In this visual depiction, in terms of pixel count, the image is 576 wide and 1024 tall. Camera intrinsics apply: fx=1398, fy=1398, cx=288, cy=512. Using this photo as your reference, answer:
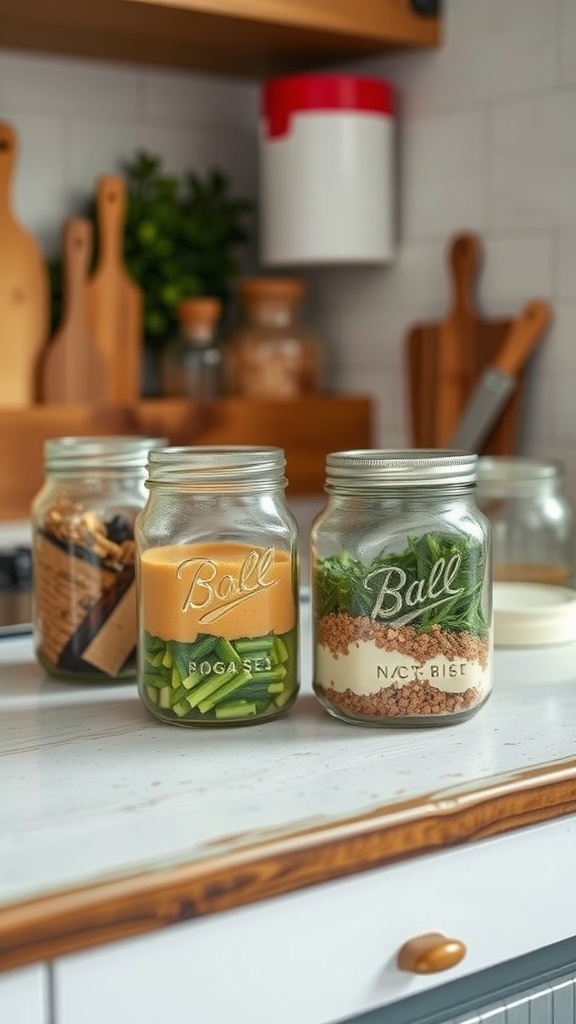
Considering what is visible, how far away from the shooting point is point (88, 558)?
1.09m

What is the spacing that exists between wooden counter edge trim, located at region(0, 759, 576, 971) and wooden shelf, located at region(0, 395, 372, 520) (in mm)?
1086

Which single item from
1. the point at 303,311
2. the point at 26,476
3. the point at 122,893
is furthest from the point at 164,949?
the point at 303,311

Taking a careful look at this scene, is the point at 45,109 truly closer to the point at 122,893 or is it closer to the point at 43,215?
the point at 43,215

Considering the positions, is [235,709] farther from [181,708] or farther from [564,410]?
[564,410]

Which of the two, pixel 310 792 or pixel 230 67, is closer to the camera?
pixel 310 792

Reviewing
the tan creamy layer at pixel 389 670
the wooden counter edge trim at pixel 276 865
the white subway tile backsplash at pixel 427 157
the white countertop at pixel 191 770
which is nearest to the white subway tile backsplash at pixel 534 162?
the white subway tile backsplash at pixel 427 157

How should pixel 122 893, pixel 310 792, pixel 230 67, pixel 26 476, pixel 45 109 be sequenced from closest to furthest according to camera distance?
1. pixel 122 893
2. pixel 310 792
3. pixel 26 476
4. pixel 45 109
5. pixel 230 67

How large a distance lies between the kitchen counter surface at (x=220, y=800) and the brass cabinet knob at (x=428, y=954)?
0.20 ft

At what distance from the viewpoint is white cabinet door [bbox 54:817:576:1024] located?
2.42 feet

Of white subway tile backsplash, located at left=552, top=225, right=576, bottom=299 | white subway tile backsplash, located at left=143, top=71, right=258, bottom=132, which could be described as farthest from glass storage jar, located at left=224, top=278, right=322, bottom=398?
white subway tile backsplash, located at left=552, top=225, right=576, bottom=299

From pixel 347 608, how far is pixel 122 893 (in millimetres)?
322

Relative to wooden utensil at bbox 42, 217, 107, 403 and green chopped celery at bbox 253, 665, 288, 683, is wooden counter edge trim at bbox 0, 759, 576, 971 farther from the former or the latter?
wooden utensil at bbox 42, 217, 107, 403

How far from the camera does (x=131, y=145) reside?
81.5 inches

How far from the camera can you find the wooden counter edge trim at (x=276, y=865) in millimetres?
689
